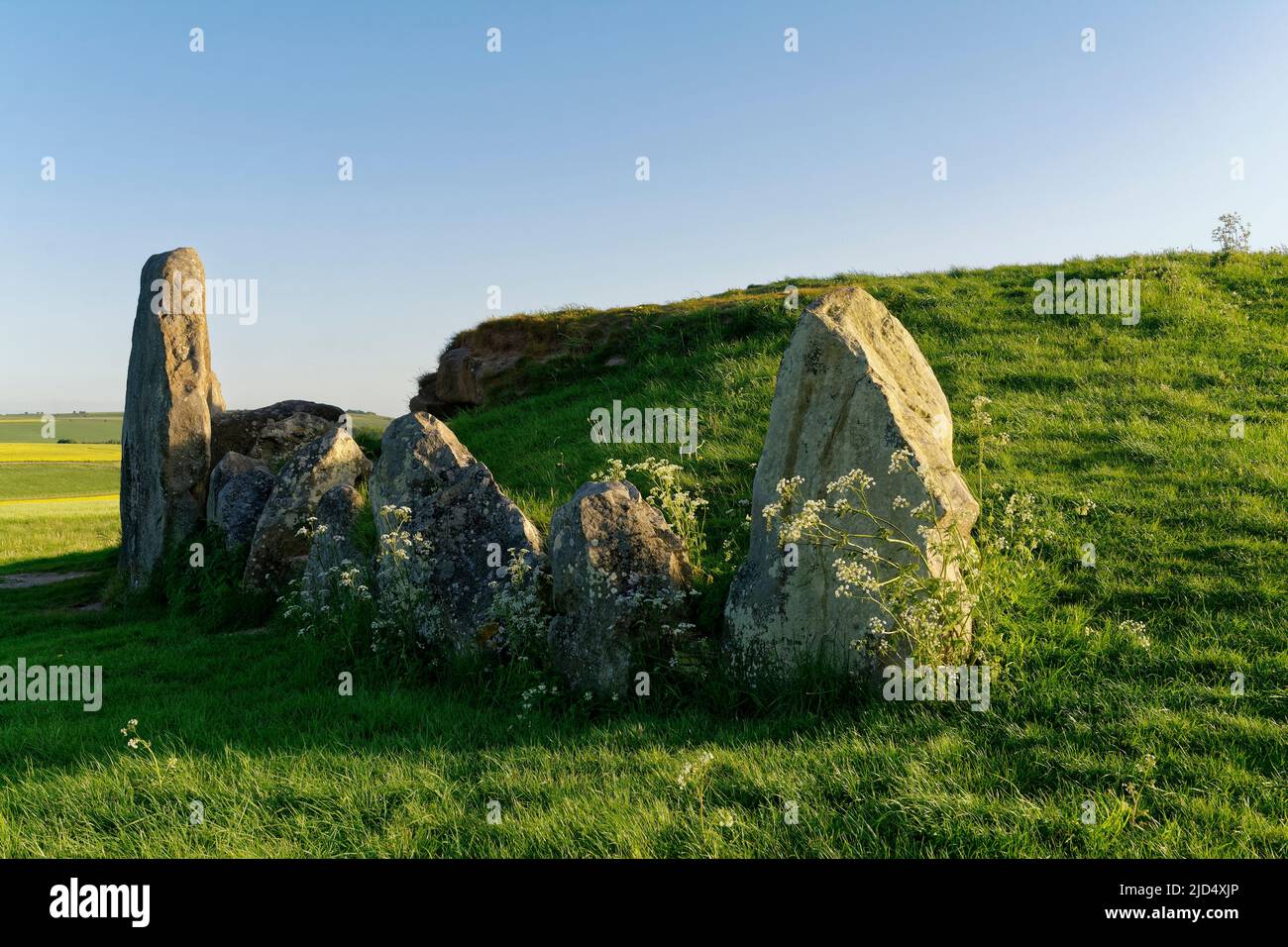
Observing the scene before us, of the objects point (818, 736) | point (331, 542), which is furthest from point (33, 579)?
point (818, 736)

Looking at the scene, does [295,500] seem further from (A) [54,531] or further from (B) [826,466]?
(A) [54,531]

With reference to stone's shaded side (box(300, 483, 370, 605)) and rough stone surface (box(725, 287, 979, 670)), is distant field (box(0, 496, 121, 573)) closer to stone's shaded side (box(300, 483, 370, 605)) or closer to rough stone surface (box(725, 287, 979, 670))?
stone's shaded side (box(300, 483, 370, 605))

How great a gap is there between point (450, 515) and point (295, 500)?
4.34m

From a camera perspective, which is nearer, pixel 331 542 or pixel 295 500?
pixel 331 542

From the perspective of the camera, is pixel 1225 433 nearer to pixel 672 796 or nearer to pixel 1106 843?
pixel 1106 843

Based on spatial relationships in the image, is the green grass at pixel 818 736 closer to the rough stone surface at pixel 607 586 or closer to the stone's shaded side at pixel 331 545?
the rough stone surface at pixel 607 586

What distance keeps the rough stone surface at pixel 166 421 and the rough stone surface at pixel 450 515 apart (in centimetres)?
608

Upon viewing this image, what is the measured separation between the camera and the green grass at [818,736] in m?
5.48

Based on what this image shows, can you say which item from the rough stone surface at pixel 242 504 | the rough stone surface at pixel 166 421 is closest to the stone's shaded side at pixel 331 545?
the rough stone surface at pixel 242 504

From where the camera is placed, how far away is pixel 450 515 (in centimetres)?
979

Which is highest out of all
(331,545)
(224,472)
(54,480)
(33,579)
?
(224,472)

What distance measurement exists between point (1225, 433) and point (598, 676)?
10053 millimetres

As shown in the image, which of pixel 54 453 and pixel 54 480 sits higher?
pixel 54 453
